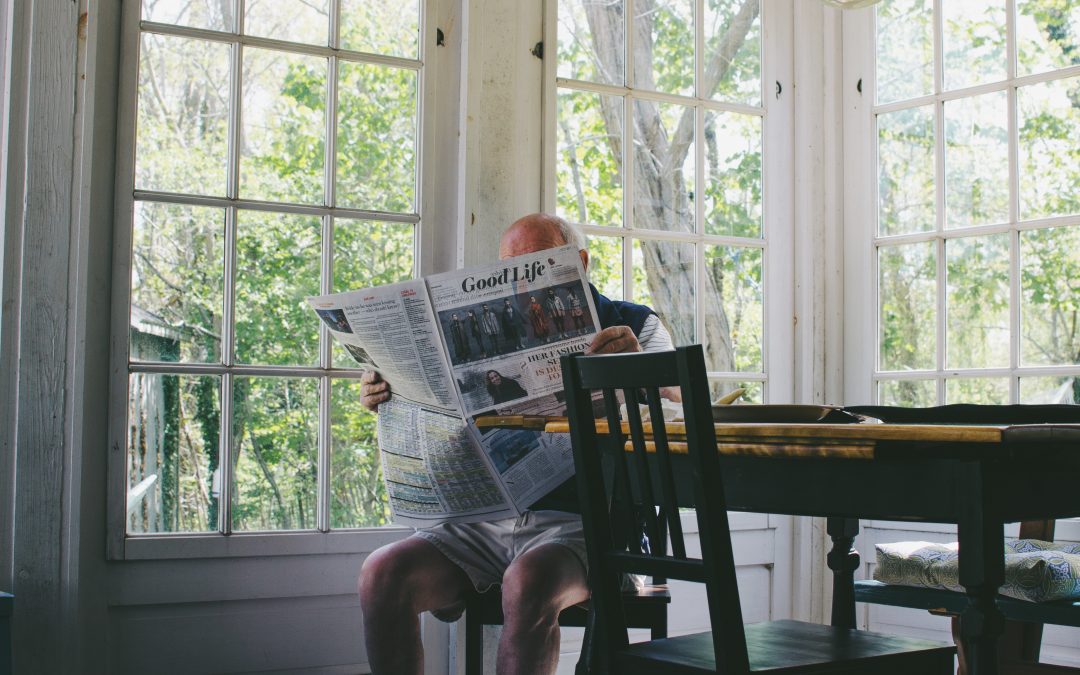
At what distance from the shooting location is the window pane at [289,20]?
262cm

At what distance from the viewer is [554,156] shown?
9.46ft

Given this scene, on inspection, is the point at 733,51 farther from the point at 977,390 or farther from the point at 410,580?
the point at 410,580

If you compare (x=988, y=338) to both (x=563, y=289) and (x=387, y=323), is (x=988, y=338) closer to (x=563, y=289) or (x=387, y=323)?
(x=563, y=289)

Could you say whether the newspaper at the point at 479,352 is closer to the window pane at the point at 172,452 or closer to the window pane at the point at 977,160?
the window pane at the point at 172,452

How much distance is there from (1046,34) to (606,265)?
1402 mm

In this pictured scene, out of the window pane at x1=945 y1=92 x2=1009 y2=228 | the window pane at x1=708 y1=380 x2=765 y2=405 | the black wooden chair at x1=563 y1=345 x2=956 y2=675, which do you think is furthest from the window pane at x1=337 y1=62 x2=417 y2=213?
the window pane at x1=945 y1=92 x2=1009 y2=228

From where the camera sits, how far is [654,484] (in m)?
1.66

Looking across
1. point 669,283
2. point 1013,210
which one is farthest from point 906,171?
point 669,283

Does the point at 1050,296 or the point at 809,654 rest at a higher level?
the point at 1050,296

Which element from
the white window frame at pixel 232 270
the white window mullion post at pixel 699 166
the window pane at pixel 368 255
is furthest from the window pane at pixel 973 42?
the window pane at pixel 368 255

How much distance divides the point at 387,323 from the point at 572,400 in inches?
23.8

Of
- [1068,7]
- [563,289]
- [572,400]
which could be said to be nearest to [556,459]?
[563,289]

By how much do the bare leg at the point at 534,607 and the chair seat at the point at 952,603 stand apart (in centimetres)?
75

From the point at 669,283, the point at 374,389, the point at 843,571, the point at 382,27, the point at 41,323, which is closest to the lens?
the point at 843,571
